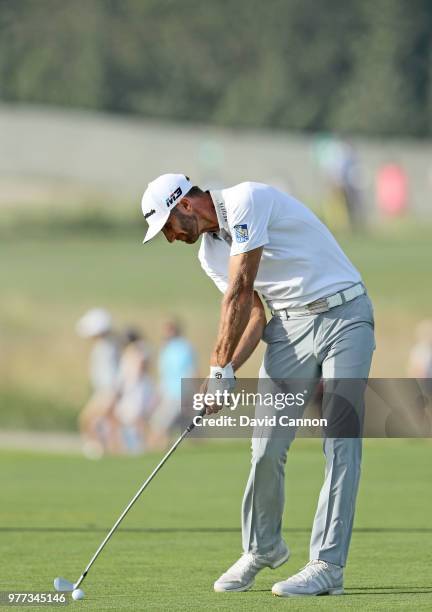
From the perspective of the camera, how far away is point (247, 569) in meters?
8.06

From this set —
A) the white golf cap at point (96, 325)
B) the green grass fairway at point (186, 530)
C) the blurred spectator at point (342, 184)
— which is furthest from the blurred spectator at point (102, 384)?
the blurred spectator at point (342, 184)

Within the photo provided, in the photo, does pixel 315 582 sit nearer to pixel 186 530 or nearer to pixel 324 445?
pixel 324 445

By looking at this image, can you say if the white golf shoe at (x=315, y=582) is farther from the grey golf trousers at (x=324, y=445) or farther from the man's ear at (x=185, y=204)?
the man's ear at (x=185, y=204)

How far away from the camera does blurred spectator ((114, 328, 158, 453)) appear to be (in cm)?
2228

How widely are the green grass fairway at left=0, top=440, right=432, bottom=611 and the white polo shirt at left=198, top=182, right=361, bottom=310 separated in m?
1.49

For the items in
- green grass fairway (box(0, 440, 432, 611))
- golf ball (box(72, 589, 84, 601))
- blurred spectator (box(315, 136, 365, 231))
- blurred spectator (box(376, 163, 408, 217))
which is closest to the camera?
golf ball (box(72, 589, 84, 601))

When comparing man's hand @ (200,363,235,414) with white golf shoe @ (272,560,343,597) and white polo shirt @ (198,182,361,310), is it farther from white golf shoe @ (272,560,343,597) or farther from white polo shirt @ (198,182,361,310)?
white golf shoe @ (272,560,343,597)

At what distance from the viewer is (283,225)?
7.92 metres

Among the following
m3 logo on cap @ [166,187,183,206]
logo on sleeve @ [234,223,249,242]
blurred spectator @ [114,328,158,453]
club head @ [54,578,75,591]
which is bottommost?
blurred spectator @ [114,328,158,453]

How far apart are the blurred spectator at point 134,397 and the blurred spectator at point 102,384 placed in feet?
0.56

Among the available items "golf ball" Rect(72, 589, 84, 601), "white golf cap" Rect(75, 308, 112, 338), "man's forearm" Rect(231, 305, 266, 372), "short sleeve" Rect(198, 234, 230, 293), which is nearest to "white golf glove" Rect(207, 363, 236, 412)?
"man's forearm" Rect(231, 305, 266, 372)

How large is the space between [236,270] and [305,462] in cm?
1099

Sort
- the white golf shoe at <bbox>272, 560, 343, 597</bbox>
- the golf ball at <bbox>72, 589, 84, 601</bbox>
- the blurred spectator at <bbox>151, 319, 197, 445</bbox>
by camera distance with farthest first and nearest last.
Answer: the blurred spectator at <bbox>151, 319, 197, 445</bbox> → the white golf shoe at <bbox>272, 560, 343, 597</bbox> → the golf ball at <bbox>72, 589, 84, 601</bbox>

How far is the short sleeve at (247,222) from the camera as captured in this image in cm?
768
